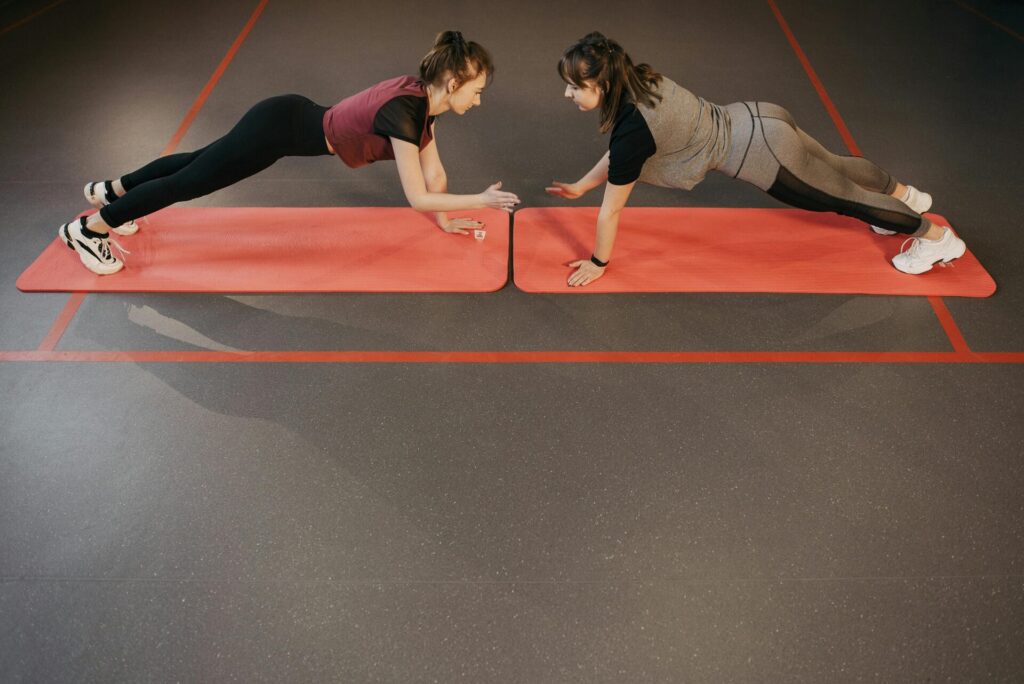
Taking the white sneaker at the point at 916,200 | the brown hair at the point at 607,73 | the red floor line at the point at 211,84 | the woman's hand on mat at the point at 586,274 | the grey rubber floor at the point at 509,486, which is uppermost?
the brown hair at the point at 607,73

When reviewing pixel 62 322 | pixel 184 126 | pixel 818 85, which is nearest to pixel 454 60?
pixel 62 322

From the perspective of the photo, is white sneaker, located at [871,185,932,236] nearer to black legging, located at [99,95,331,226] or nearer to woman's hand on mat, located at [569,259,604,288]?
woman's hand on mat, located at [569,259,604,288]

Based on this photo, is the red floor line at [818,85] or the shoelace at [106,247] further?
the red floor line at [818,85]

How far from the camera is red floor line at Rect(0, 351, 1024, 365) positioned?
2.54m

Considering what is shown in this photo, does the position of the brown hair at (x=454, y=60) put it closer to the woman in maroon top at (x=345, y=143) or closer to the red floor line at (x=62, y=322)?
Result: the woman in maroon top at (x=345, y=143)

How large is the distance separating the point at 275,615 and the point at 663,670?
43.5 inches

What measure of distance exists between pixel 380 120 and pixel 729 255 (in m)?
1.64

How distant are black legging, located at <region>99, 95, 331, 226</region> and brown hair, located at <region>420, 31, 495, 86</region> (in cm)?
Answer: 54

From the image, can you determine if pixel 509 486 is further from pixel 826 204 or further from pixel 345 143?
pixel 826 204

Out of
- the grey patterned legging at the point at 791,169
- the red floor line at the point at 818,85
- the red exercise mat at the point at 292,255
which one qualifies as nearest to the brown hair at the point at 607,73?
the grey patterned legging at the point at 791,169

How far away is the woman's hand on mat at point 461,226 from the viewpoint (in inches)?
120

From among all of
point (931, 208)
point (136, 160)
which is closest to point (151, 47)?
point (136, 160)

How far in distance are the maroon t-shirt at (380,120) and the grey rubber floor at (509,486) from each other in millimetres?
655

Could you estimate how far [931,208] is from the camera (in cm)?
326
